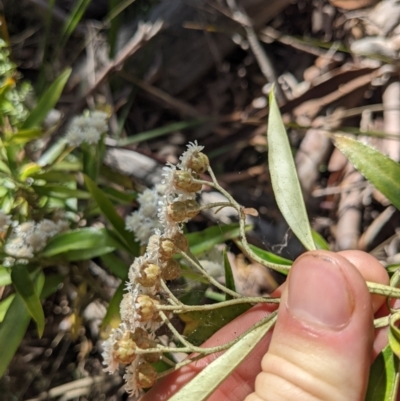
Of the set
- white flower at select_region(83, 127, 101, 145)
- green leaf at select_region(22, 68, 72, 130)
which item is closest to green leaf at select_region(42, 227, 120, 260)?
white flower at select_region(83, 127, 101, 145)

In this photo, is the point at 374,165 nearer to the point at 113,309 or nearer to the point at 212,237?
the point at 212,237

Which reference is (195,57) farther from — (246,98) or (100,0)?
(100,0)

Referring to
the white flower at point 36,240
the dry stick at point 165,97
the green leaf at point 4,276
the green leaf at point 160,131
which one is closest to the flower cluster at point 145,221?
the white flower at point 36,240

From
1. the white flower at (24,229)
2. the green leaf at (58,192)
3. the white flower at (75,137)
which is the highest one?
the white flower at (75,137)

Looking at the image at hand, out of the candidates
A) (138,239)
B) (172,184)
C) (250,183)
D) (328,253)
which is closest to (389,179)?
(328,253)

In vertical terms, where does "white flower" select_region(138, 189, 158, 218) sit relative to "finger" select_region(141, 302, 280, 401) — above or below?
above

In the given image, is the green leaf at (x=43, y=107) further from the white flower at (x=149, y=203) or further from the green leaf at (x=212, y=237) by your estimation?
the green leaf at (x=212, y=237)

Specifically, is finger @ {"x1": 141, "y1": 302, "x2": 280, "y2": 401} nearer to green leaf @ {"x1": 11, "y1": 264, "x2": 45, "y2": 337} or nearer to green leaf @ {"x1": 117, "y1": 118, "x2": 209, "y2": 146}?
green leaf @ {"x1": 11, "y1": 264, "x2": 45, "y2": 337}

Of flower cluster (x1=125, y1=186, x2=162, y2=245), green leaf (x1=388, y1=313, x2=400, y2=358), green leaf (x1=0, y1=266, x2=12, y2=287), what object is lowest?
green leaf (x1=0, y1=266, x2=12, y2=287)
